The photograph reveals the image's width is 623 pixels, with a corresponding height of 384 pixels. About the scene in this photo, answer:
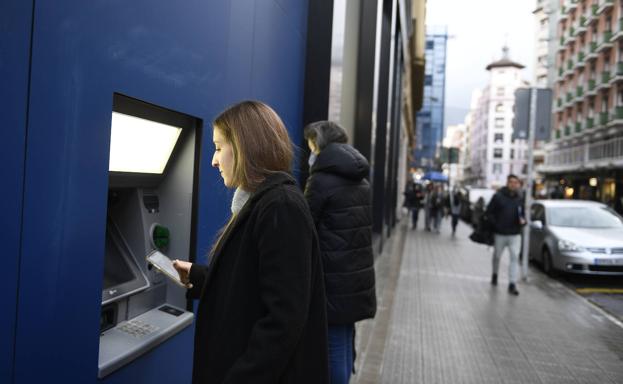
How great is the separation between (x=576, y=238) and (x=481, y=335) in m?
4.86

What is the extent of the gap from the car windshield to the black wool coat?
989 cm

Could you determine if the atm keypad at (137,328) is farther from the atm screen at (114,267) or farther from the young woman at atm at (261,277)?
the young woman at atm at (261,277)

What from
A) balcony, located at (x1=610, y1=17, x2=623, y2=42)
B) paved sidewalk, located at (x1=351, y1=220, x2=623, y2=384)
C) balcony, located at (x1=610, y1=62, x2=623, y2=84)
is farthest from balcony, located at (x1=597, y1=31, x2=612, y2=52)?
paved sidewalk, located at (x1=351, y1=220, x2=623, y2=384)

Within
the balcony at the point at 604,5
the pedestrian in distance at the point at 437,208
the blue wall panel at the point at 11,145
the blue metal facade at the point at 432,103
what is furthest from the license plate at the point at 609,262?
the balcony at the point at 604,5

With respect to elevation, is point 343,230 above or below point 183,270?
above

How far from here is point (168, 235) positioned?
8.89 ft

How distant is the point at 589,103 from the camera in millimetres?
44844

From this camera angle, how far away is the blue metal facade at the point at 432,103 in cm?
5188

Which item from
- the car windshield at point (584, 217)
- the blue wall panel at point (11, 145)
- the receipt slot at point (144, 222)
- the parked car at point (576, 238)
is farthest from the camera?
the car windshield at point (584, 217)

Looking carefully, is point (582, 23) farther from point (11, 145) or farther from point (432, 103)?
point (11, 145)

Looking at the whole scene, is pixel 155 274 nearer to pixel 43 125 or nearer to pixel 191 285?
pixel 191 285

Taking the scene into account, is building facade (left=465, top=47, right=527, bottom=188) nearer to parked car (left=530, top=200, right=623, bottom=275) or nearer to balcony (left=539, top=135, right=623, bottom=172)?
balcony (left=539, top=135, right=623, bottom=172)

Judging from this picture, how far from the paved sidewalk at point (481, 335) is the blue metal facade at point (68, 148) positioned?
9.09 feet

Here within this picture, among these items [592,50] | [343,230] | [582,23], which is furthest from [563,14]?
[343,230]
